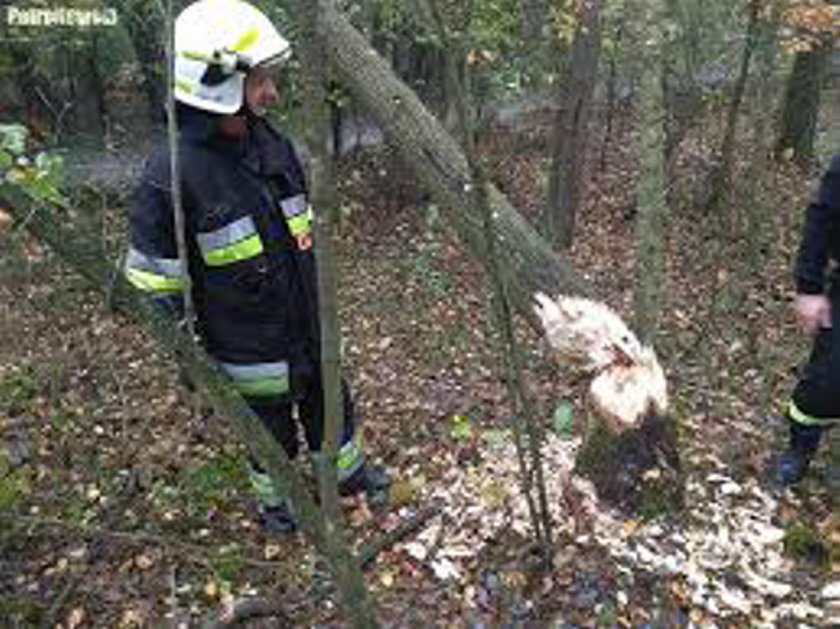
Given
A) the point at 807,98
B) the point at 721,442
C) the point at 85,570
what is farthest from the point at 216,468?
the point at 807,98

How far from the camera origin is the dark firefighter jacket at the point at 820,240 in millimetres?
4152

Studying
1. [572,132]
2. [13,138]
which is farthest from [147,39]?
[13,138]

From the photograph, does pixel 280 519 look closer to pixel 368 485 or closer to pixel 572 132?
pixel 368 485

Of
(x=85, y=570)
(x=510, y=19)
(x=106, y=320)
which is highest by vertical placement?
(x=510, y=19)

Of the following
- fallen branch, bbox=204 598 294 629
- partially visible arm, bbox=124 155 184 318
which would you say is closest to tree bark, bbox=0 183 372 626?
fallen branch, bbox=204 598 294 629

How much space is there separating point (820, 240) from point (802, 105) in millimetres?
9360

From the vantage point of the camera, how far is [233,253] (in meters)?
3.75

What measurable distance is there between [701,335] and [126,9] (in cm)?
882

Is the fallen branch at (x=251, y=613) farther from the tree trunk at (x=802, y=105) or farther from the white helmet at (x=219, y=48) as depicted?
the tree trunk at (x=802, y=105)

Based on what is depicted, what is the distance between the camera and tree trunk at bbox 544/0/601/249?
30.6 ft

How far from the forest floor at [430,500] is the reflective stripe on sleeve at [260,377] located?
722mm

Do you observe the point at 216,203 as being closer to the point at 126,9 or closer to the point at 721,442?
the point at 721,442

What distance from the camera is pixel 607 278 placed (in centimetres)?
965
